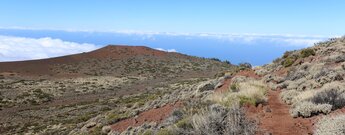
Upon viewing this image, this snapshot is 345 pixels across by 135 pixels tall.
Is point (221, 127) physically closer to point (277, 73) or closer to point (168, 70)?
point (277, 73)

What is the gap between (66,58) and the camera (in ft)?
270

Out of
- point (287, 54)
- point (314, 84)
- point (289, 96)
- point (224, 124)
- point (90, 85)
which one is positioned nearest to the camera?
point (224, 124)

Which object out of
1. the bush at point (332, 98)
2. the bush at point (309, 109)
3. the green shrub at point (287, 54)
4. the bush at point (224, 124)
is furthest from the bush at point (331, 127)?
the green shrub at point (287, 54)

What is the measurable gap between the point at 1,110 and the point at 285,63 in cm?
2962

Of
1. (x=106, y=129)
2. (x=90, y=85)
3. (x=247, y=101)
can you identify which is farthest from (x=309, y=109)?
Answer: (x=90, y=85)

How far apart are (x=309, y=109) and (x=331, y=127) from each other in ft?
7.86

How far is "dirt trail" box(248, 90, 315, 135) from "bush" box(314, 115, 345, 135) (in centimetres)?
54

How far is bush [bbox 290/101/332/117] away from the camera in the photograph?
438 inches

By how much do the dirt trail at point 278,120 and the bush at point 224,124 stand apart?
56 cm

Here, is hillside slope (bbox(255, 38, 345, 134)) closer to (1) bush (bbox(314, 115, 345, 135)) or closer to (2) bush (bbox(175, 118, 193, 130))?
(1) bush (bbox(314, 115, 345, 135))

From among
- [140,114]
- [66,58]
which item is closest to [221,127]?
[140,114]

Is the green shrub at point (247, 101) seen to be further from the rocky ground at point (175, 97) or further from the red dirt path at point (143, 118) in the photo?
the red dirt path at point (143, 118)

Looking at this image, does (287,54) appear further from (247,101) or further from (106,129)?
(247,101)

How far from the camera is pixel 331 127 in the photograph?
8.96 metres
